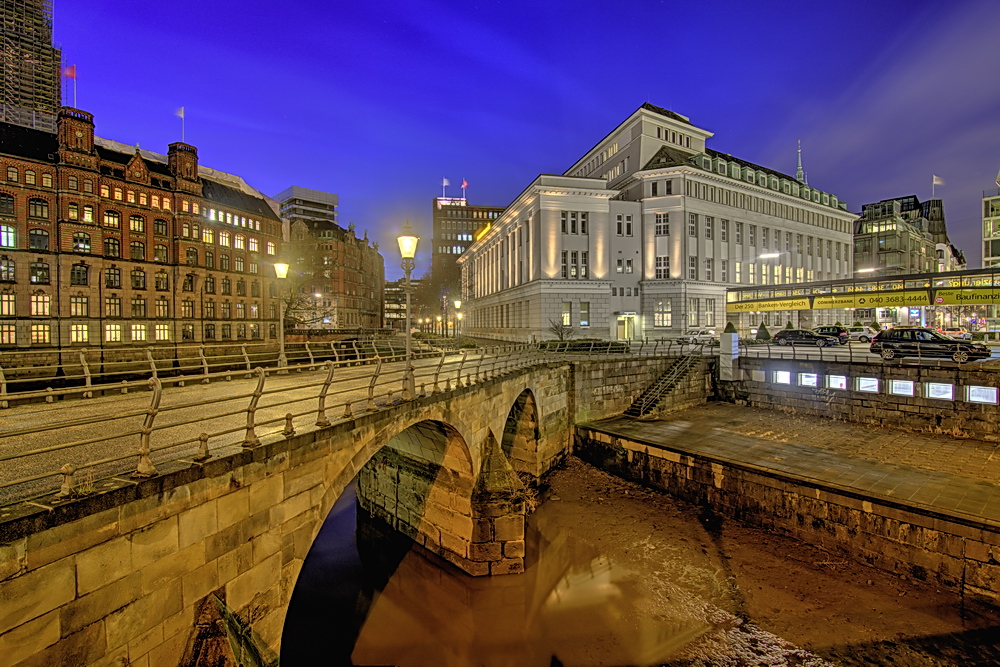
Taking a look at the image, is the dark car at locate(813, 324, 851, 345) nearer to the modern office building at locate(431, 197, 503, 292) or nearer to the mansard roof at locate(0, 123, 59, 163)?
the mansard roof at locate(0, 123, 59, 163)

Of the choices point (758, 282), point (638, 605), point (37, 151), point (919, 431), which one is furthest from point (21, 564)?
point (758, 282)

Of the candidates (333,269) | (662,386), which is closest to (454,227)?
(333,269)

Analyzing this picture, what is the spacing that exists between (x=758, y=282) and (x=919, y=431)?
3604 cm

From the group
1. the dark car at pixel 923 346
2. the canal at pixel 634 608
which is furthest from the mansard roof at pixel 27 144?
the dark car at pixel 923 346

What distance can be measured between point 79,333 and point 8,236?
29.0 ft

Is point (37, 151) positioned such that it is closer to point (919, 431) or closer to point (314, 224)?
point (314, 224)

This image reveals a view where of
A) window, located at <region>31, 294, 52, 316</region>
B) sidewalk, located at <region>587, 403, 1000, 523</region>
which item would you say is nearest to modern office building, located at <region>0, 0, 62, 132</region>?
window, located at <region>31, 294, 52, 316</region>

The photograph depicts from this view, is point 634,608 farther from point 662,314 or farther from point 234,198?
point 234,198

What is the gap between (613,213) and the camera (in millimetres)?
46531

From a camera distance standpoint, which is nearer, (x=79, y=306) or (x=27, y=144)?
(x=27, y=144)

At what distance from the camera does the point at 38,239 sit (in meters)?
37.9

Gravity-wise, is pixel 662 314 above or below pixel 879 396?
above

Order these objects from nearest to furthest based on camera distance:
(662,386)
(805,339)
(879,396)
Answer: (879,396)
(662,386)
(805,339)

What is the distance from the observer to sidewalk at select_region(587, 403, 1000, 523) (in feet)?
43.7
